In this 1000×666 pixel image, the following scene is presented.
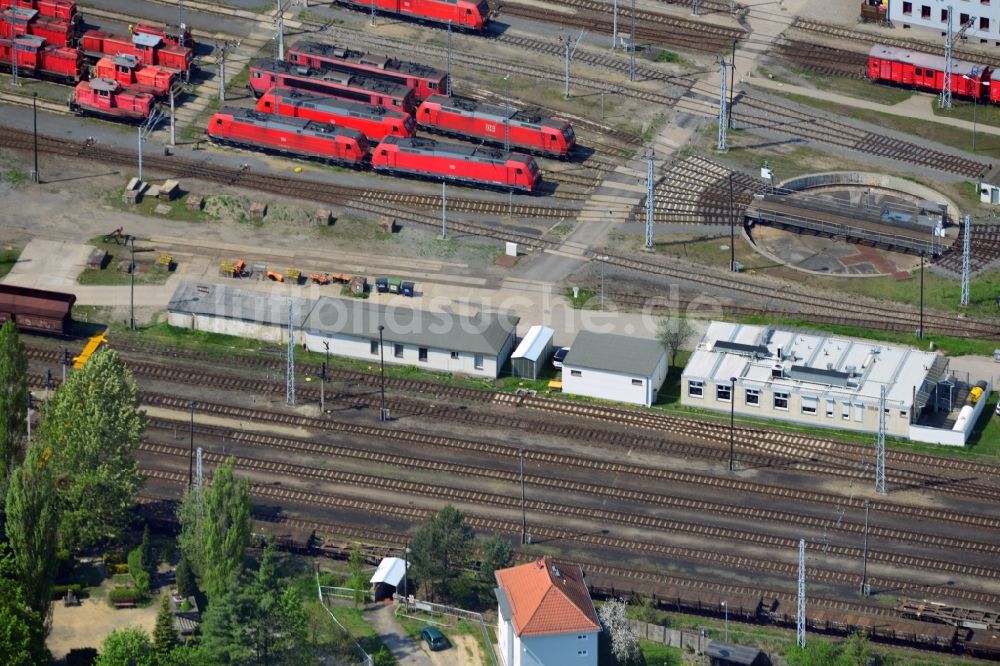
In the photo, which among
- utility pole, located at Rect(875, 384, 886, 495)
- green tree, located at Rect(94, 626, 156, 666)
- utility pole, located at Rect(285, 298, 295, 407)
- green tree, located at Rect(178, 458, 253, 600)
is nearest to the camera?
green tree, located at Rect(94, 626, 156, 666)

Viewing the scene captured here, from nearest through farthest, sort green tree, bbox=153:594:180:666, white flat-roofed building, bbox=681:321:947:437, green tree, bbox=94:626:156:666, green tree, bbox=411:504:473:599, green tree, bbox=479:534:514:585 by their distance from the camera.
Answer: green tree, bbox=94:626:156:666 → green tree, bbox=153:594:180:666 → green tree, bbox=411:504:473:599 → green tree, bbox=479:534:514:585 → white flat-roofed building, bbox=681:321:947:437

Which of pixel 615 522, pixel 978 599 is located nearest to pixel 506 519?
pixel 615 522

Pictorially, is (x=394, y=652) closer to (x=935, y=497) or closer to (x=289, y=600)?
(x=289, y=600)

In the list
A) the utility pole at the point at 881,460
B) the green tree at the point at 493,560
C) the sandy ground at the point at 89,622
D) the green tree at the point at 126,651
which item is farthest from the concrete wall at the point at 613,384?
the green tree at the point at 126,651

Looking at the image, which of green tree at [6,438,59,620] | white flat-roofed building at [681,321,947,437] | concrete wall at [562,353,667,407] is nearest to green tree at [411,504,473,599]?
green tree at [6,438,59,620]

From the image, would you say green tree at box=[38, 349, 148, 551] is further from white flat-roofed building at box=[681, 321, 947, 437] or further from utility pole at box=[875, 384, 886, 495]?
utility pole at box=[875, 384, 886, 495]

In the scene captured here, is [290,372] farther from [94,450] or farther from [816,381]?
[816,381]

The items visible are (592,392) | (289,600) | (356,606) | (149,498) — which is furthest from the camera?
(592,392)
